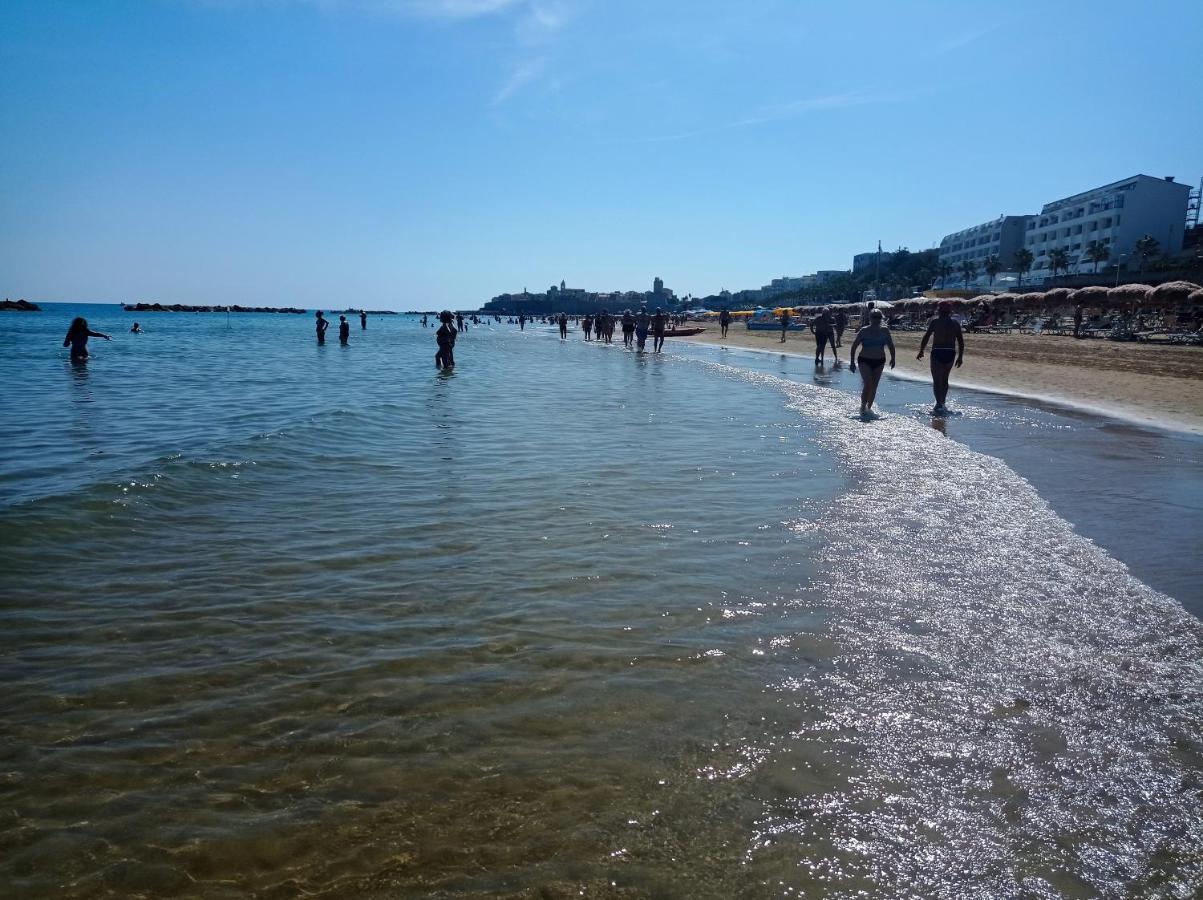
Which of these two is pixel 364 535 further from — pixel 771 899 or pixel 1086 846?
pixel 1086 846

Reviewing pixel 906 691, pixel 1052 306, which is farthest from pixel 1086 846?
pixel 1052 306

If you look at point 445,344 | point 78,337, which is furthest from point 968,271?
point 78,337

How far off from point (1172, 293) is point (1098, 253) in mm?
56546

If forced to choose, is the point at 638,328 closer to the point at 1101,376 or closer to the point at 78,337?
the point at 1101,376

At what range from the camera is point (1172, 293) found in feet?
116

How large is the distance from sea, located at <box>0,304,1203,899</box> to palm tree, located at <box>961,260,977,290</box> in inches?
4782

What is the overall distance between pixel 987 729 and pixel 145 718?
3.71m

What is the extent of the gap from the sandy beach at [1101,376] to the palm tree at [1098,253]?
2289 inches

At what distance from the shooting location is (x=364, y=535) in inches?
238

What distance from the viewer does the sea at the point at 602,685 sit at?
2.37 m

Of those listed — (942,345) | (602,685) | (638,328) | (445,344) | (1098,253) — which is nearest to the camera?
(602,685)

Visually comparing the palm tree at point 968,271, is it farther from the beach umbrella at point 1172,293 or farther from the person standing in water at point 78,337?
the person standing in water at point 78,337

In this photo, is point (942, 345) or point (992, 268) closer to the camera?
point (942, 345)

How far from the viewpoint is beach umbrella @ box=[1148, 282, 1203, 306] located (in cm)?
3475
